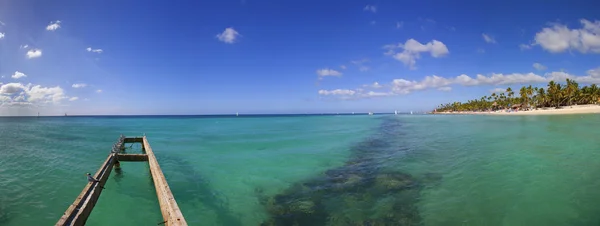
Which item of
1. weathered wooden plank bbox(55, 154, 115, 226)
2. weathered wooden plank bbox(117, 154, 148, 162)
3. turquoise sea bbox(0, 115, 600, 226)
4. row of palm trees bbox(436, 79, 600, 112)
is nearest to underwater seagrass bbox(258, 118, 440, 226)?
turquoise sea bbox(0, 115, 600, 226)

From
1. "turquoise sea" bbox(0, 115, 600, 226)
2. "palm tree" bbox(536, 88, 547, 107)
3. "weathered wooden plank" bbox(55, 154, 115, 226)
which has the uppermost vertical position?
"palm tree" bbox(536, 88, 547, 107)

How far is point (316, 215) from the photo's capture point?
29.0 feet

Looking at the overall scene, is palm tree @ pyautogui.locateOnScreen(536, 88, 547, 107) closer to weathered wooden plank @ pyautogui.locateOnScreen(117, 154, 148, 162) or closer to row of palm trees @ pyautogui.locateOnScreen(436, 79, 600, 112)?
row of palm trees @ pyautogui.locateOnScreen(436, 79, 600, 112)

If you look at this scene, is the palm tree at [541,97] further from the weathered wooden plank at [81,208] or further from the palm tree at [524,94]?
the weathered wooden plank at [81,208]

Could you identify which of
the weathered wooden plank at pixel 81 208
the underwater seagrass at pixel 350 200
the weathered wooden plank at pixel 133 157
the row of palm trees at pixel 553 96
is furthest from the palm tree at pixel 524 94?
the weathered wooden plank at pixel 81 208

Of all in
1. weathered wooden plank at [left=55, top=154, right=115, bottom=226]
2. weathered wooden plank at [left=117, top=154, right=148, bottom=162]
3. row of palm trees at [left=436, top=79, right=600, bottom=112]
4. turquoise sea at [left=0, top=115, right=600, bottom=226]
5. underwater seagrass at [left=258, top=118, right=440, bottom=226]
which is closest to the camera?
weathered wooden plank at [left=55, top=154, right=115, bottom=226]

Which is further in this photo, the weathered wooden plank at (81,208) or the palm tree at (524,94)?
the palm tree at (524,94)

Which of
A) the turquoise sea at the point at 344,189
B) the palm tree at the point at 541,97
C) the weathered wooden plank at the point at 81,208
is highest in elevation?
the palm tree at the point at 541,97

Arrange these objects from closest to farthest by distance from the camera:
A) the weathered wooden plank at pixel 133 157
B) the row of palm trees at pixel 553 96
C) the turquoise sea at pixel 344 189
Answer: the turquoise sea at pixel 344 189
the weathered wooden plank at pixel 133 157
the row of palm trees at pixel 553 96

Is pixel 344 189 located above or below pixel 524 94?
below

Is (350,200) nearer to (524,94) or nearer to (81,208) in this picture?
(81,208)

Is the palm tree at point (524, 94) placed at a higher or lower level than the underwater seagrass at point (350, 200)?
higher

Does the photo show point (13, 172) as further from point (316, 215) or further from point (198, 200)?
point (316, 215)

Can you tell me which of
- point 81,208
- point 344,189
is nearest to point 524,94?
point 344,189
